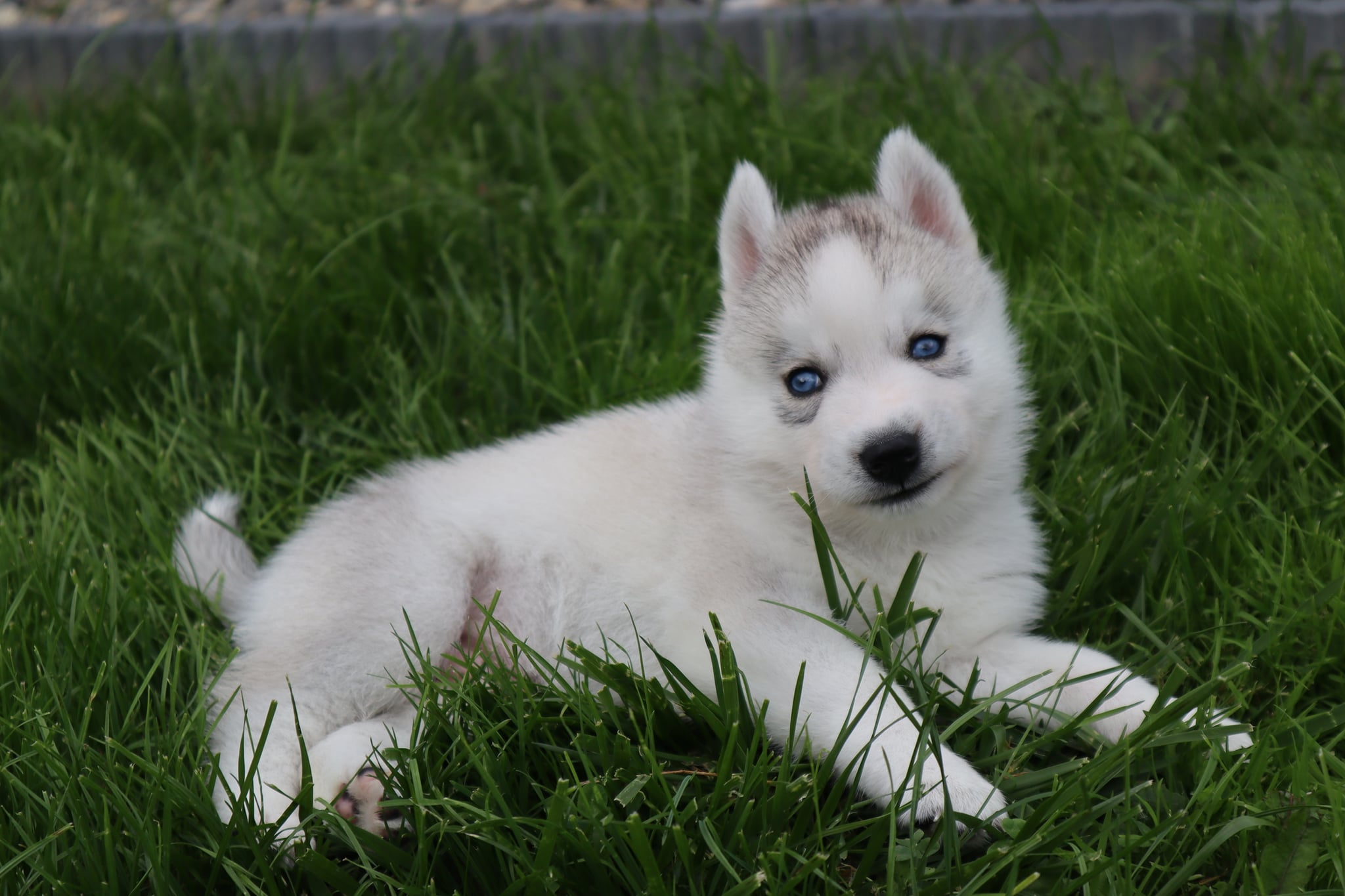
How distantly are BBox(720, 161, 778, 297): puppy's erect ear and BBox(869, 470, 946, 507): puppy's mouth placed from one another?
27.3 inches

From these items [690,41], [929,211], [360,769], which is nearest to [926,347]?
[929,211]

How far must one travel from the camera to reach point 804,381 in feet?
9.46

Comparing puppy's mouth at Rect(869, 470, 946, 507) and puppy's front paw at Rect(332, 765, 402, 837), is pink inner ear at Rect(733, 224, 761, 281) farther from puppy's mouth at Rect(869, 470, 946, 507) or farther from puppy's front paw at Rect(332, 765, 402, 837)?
puppy's front paw at Rect(332, 765, 402, 837)

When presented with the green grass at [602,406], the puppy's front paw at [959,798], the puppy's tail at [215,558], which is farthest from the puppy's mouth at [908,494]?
the puppy's tail at [215,558]

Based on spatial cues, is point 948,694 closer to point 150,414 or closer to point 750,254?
point 750,254

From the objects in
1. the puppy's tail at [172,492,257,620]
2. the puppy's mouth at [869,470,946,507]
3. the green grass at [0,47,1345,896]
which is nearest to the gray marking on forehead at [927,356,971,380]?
the puppy's mouth at [869,470,946,507]

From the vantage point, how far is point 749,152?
16.3ft

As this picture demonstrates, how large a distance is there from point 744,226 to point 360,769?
5.19ft

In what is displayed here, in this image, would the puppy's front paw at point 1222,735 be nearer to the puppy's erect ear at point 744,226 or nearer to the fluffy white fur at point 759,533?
the fluffy white fur at point 759,533

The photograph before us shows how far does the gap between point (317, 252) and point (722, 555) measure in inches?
96.1

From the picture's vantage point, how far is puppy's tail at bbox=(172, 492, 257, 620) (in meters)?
3.37

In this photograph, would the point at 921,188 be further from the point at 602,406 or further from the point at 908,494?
the point at 602,406

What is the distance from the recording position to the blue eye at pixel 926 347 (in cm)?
286

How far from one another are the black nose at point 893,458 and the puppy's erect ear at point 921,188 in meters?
0.72
